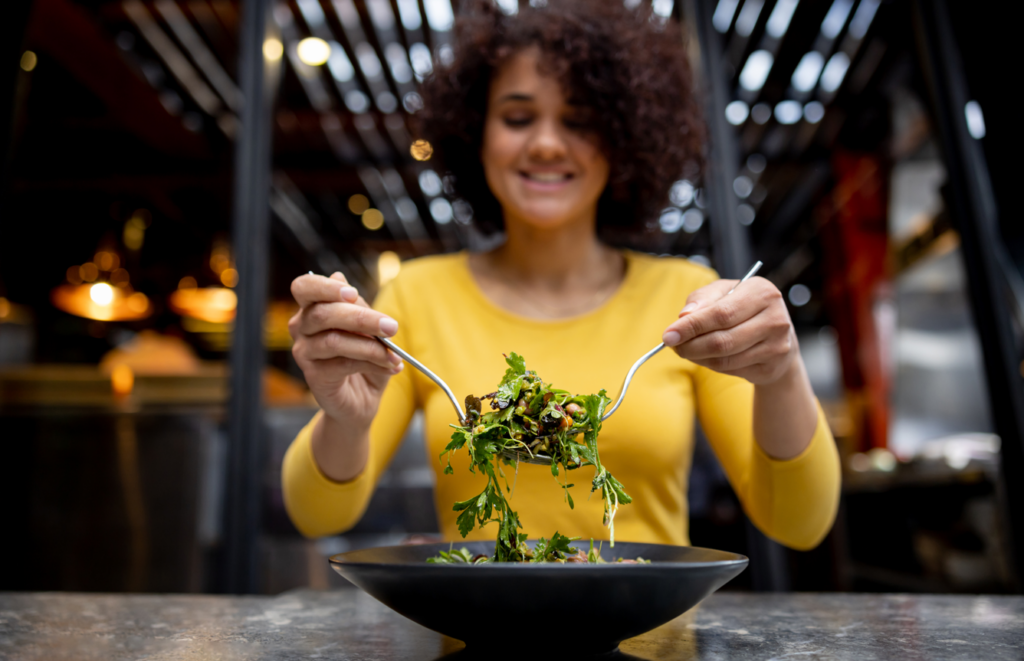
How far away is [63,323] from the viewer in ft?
24.8

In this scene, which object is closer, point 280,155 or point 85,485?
point 85,485

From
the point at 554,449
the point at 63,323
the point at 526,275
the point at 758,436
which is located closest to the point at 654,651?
the point at 554,449

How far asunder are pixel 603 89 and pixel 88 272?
22.5 feet

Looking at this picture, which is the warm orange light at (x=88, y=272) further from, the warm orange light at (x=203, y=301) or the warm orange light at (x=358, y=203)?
the warm orange light at (x=358, y=203)

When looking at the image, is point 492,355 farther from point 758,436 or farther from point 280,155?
point 280,155

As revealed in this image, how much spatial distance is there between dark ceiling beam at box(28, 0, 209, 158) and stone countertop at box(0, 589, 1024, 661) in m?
2.88

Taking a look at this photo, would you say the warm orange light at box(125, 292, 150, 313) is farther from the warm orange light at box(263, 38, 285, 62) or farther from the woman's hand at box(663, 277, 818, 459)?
the woman's hand at box(663, 277, 818, 459)

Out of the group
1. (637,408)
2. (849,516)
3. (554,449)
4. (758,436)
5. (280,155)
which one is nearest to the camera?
(554,449)

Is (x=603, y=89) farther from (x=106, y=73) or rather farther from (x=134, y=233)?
(x=134, y=233)

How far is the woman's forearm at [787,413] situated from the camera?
39.2 inches

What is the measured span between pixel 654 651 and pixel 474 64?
1.18m

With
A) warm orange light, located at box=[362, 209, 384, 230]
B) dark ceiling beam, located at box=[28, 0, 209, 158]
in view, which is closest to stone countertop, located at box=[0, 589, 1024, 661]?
dark ceiling beam, located at box=[28, 0, 209, 158]

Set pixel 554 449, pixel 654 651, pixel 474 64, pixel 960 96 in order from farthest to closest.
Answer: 1. pixel 960 96
2. pixel 474 64
3. pixel 554 449
4. pixel 654 651

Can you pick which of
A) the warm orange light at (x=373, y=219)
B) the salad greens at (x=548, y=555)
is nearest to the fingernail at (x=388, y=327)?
the salad greens at (x=548, y=555)
